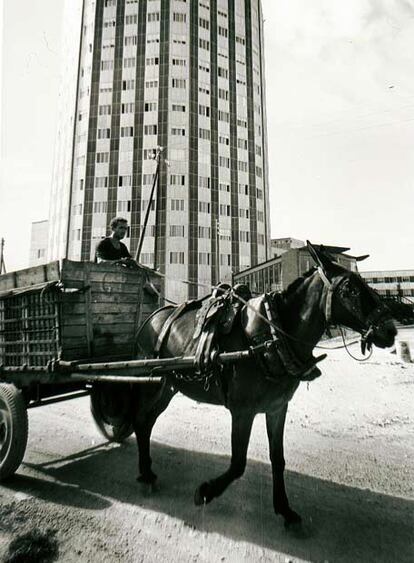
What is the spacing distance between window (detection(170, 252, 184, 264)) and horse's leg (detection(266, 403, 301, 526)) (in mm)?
39825

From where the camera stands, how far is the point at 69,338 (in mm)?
4086

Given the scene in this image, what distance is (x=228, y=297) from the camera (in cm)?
381

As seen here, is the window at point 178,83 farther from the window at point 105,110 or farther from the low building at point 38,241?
the low building at point 38,241

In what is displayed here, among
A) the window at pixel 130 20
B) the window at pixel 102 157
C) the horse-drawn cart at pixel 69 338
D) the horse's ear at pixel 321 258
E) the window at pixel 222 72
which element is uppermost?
the window at pixel 130 20

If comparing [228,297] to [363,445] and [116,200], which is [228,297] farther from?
[116,200]

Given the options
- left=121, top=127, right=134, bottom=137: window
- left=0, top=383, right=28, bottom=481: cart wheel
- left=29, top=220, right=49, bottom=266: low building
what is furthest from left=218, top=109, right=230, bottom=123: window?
left=0, top=383, right=28, bottom=481: cart wheel

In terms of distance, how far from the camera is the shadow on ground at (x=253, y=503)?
2.77 metres

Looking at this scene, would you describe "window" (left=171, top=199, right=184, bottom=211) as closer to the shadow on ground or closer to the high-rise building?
the high-rise building

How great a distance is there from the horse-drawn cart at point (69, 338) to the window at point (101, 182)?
4220 cm

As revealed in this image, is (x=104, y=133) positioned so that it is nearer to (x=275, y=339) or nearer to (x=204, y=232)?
(x=204, y=232)

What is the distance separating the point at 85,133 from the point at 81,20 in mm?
19004

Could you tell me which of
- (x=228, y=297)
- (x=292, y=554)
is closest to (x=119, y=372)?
(x=228, y=297)

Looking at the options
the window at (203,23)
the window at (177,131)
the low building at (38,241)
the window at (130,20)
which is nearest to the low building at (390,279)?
the window at (177,131)

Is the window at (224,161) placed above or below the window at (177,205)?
above
